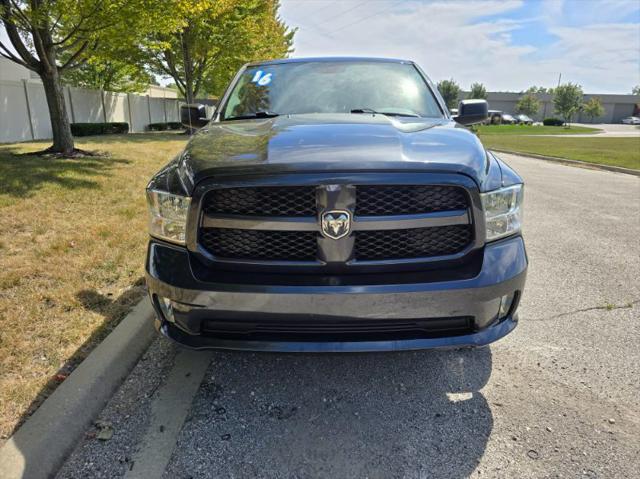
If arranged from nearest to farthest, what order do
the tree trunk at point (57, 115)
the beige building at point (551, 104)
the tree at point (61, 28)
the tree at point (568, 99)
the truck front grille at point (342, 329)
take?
1. the truck front grille at point (342, 329)
2. the tree at point (61, 28)
3. the tree trunk at point (57, 115)
4. the tree at point (568, 99)
5. the beige building at point (551, 104)

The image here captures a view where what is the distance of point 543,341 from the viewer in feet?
9.74

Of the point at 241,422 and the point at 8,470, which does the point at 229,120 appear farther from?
the point at 8,470

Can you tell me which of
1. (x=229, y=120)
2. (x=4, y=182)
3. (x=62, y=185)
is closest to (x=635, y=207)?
(x=229, y=120)

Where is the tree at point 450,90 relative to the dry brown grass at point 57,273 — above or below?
above

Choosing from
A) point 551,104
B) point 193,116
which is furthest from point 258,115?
point 551,104

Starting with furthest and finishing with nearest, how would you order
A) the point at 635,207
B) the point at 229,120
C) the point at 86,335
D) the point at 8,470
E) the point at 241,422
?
the point at 635,207
the point at 229,120
the point at 86,335
the point at 241,422
the point at 8,470

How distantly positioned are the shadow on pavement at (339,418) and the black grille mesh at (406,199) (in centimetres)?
66

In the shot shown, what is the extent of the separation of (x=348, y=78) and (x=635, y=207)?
619 centimetres

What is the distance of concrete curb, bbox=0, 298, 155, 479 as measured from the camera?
1882 millimetres

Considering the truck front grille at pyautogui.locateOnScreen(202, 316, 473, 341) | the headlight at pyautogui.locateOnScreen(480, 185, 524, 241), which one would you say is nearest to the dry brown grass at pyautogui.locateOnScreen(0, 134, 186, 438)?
the truck front grille at pyautogui.locateOnScreen(202, 316, 473, 341)

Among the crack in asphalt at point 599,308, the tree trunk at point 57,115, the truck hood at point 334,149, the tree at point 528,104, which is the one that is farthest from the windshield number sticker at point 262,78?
the tree at point 528,104

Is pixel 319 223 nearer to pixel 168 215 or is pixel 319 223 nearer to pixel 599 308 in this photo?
pixel 168 215

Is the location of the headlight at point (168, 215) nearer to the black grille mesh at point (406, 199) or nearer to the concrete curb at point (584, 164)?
the black grille mesh at point (406, 199)

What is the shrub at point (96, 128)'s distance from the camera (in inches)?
738
